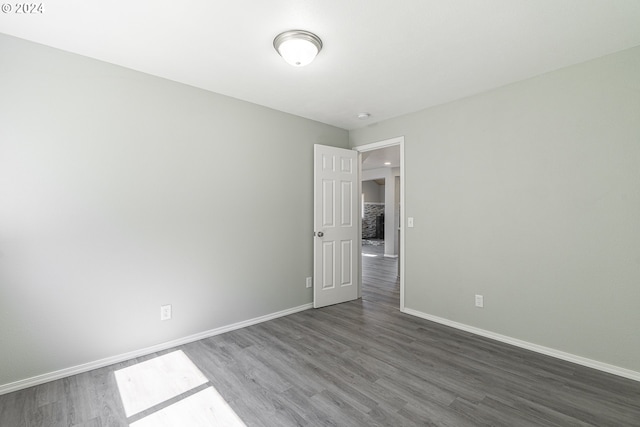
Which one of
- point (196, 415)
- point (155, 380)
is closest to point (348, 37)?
point (196, 415)

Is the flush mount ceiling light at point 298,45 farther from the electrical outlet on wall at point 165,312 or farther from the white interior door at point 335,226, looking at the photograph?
the electrical outlet on wall at point 165,312

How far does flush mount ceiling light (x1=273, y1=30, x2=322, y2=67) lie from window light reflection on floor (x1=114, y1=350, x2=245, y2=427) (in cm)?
239

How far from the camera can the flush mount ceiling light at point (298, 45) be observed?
2.01 m

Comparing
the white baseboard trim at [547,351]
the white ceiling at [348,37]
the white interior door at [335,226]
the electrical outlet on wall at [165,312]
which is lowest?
the white baseboard trim at [547,351]

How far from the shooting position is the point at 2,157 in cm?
201

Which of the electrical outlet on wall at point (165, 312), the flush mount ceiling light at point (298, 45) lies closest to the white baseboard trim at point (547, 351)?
the electrical outlet on wall at point (165, 312)

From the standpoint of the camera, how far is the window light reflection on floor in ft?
5.70

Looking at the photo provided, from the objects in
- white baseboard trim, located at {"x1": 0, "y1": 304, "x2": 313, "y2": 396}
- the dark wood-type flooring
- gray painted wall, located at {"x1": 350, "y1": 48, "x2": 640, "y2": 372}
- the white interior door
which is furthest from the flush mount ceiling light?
white baseboard trim, located at {"x1": 0, "y1": 304, "x2": 313, "y2": 396}

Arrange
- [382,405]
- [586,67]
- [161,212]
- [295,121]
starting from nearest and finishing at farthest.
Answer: [382,405]
[586,67]
[161,212]
[295,121]

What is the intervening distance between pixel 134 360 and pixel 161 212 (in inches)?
49.5

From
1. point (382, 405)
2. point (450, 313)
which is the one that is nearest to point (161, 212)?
point (382, 405)

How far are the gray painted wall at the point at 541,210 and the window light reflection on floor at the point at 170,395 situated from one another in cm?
248

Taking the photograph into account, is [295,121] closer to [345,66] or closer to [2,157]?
[345,66]

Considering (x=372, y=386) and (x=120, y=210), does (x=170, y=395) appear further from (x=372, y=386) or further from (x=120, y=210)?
(x=120, y=210)
